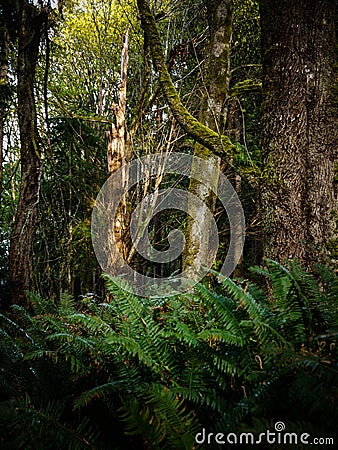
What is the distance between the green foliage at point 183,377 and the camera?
50.2 inches

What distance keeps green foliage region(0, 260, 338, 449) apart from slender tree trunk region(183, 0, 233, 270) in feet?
13.2

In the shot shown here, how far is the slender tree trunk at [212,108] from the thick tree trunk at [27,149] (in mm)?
2432

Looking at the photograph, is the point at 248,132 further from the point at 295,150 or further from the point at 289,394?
the point at 289,394

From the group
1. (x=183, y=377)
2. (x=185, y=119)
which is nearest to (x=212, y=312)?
(x=183, y=377)

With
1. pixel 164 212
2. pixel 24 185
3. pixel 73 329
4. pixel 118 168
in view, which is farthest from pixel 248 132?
pixel 73 329

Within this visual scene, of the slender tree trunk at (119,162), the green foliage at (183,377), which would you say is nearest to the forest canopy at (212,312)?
the green foliage at (183,377)

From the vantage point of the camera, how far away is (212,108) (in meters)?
6.71

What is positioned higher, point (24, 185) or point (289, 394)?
point (24, 185)

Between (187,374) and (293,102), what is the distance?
2154 mm

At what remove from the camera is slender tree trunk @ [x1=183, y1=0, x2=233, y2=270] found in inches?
249

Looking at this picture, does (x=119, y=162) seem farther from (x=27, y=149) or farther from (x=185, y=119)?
(x=185, y=119)

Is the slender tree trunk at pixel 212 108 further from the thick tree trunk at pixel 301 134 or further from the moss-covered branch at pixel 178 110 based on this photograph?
the thick tree trunk at pixel 301 134

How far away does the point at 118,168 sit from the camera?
743 cm

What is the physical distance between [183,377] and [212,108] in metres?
5.78
